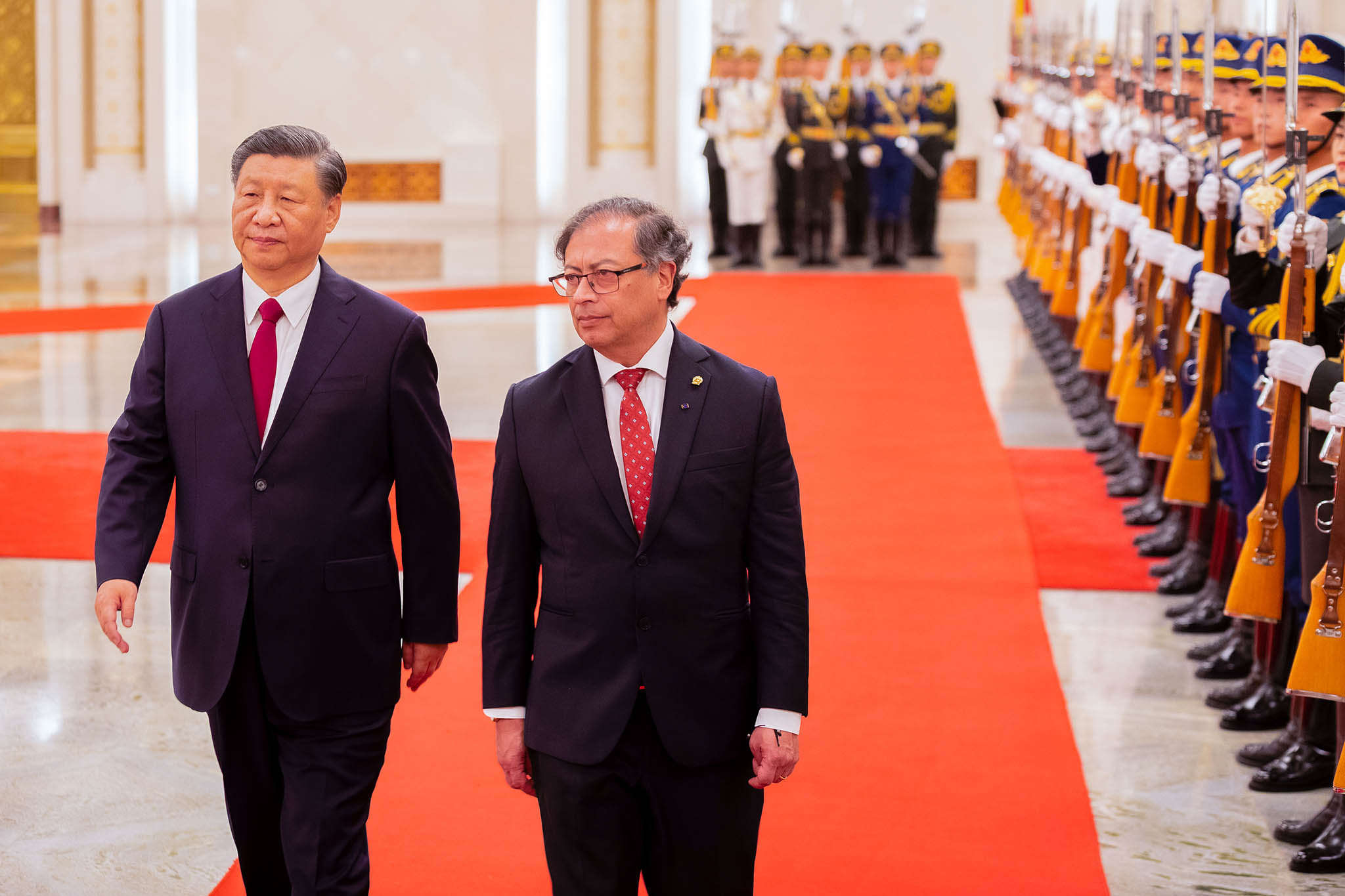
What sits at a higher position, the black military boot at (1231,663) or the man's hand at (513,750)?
the man's hand at (513,750)

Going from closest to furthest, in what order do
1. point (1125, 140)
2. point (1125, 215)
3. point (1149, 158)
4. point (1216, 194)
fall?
1. point (1216, 194)
2. point (1149, 158)
3. point (1125, 215)
4. point (1125, 140)

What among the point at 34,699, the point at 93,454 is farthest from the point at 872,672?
the point at 93,454

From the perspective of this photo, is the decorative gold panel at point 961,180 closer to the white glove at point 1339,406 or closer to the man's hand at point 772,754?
the white glove at point 1339,406

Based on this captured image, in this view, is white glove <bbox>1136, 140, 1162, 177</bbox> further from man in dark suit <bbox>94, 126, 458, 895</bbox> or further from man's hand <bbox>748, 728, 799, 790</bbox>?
man's hand <bbox>748, 728, 799, 790</bbox>

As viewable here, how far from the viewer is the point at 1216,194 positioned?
5.13 m

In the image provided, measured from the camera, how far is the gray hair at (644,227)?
7.79ft

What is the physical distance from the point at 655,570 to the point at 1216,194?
3.37m

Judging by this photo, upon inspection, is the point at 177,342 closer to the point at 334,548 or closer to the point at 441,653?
the point at 334,548

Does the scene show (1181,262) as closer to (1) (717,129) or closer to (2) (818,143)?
(2) (818,143)

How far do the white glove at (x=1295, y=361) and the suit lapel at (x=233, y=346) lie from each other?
2.37 meters

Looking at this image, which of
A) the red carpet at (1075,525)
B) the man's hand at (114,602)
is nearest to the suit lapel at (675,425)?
the man's hand at (114,602)

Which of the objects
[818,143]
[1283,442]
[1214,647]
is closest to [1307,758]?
[1283,442]

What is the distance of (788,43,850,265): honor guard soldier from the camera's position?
14242mm

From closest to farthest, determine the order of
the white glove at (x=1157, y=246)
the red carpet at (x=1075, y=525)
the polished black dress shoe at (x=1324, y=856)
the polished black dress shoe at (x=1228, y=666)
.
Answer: the polished black dress shoe at (x=1324, y=856)
the polished black dress shoe at (x=1228, y=666)
the red carpet at (x=1075, y=525)
the white glove at (x=1157, y=246)
